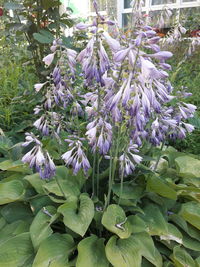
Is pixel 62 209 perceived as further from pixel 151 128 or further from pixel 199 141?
pixel 199 141

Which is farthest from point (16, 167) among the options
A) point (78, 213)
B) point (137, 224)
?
point (137, 224)

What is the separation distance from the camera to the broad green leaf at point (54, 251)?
1792 millimetres

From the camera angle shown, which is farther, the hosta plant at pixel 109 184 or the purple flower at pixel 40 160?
the purple flower at pixel 40 160

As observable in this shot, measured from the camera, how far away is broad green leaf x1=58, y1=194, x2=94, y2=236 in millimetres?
1822

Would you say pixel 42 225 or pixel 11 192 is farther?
pixel 11 192

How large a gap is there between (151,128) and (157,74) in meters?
0.85

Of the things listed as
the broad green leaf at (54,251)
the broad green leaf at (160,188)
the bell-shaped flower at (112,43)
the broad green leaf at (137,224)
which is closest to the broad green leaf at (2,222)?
the broad green leaf at (54,251)

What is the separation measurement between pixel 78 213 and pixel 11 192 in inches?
21.4

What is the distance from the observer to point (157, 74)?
131 centimetres

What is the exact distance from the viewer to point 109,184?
1959 millimetres

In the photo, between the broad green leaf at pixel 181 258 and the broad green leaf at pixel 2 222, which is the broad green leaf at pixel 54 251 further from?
the broad green leaf at pixel 181 258

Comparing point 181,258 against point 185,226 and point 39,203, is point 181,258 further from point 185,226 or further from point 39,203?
point 39,203

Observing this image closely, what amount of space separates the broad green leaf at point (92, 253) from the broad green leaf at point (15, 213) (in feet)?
1.79

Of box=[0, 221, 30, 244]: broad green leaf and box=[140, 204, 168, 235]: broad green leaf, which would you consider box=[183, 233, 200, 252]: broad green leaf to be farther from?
box=[0, 221, 30, 244]: broad green leaf
